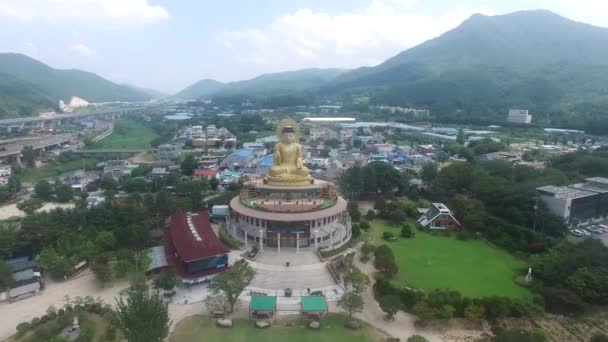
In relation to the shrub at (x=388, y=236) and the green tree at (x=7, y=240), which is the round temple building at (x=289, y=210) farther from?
the green tree at (x=7, y=240)

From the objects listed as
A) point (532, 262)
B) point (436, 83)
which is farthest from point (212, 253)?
point (436, 83)

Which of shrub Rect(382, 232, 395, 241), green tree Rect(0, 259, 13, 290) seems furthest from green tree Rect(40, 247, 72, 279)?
shrub Rect(382, 232, 395, 241)

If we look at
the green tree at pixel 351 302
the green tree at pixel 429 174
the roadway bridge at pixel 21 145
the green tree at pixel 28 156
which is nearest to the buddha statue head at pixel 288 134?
the green tree at pixel 351 302

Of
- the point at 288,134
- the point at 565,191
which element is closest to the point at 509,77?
the point at 565,191

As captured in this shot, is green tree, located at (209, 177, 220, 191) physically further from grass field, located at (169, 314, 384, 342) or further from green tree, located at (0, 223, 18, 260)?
grass field, located at (169, 314, 384, 342)

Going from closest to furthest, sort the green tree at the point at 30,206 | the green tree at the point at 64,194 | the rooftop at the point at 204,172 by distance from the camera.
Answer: the green tree at the point at 30,206 → the green tree at the point at 64,194 → the rooftop at the point at 204,172

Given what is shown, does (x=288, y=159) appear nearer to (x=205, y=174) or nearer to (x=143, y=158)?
(x=205, y=174)
